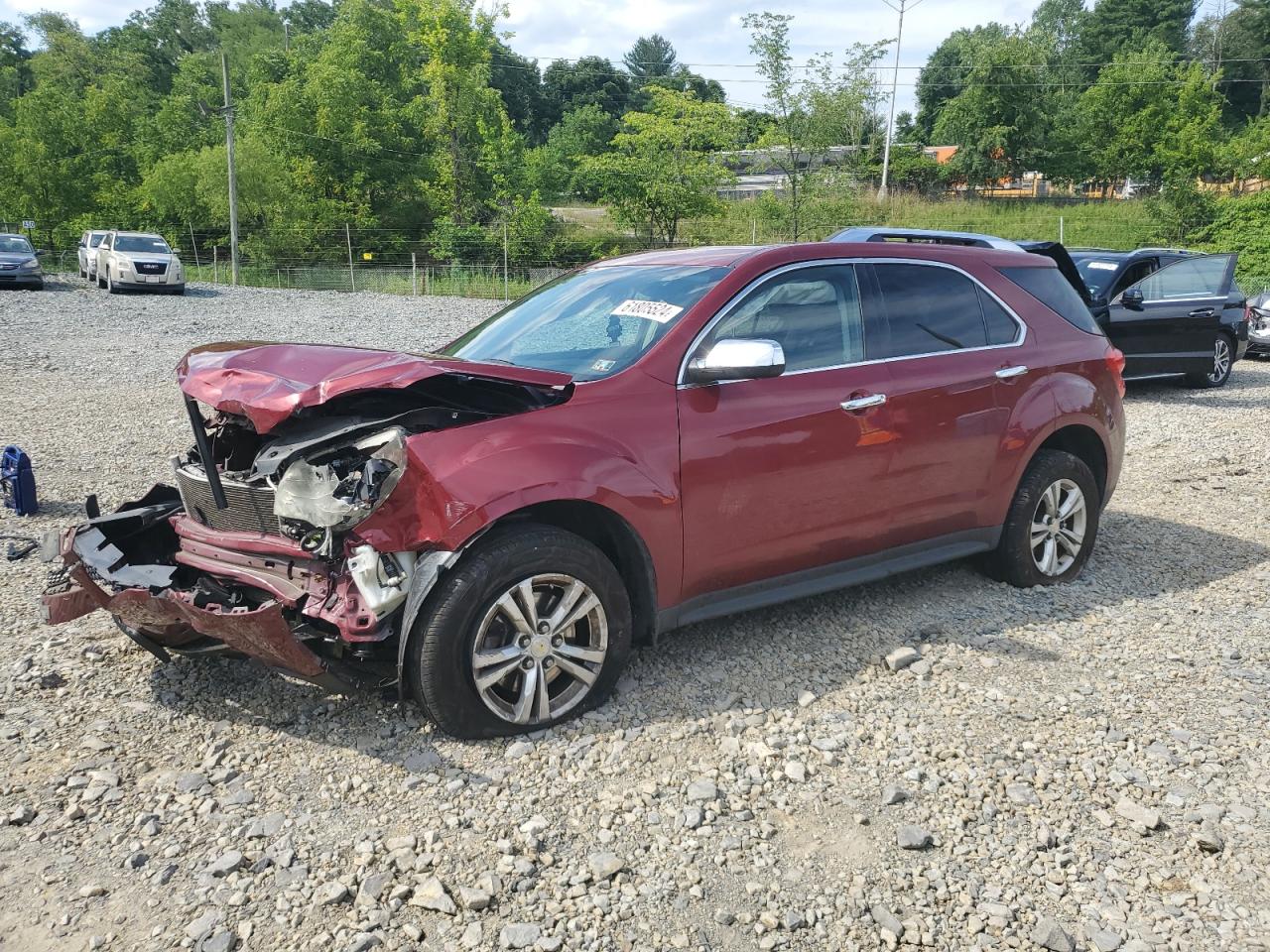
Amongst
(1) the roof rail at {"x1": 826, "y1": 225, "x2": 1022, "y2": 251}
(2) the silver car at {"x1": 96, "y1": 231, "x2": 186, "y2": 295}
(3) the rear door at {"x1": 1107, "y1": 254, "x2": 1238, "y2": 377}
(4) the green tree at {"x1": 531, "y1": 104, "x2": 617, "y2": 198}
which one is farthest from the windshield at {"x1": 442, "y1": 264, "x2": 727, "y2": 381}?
(4) the green tree at {"x1": 531, "y1": 104, "x2": 617, "y2": 198}

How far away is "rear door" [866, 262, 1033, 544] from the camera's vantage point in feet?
14.9

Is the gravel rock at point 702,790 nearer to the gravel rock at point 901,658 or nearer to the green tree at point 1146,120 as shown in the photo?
the gravel rock at point 901,658

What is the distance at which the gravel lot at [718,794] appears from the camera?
2.71 m

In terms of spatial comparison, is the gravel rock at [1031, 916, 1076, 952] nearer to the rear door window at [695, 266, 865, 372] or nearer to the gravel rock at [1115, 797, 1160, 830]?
the gravel rock at [1115, 797, 1160, 830]

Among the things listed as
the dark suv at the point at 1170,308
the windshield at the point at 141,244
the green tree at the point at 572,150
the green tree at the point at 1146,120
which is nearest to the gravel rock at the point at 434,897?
the dark suv at the point at 1170,308

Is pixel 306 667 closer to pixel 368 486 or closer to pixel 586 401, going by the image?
pixel 368 486

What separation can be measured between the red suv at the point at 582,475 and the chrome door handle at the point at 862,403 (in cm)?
2

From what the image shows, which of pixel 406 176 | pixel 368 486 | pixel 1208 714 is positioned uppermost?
pixel 406 176

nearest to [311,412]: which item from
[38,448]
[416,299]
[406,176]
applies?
[38,448]

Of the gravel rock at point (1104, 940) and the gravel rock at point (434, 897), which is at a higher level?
the gravel rock at point (434, 897)

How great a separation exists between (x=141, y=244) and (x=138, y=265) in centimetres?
129

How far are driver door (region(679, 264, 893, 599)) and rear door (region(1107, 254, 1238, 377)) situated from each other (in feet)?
27.4

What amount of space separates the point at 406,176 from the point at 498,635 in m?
52.7

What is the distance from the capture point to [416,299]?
29094mm
